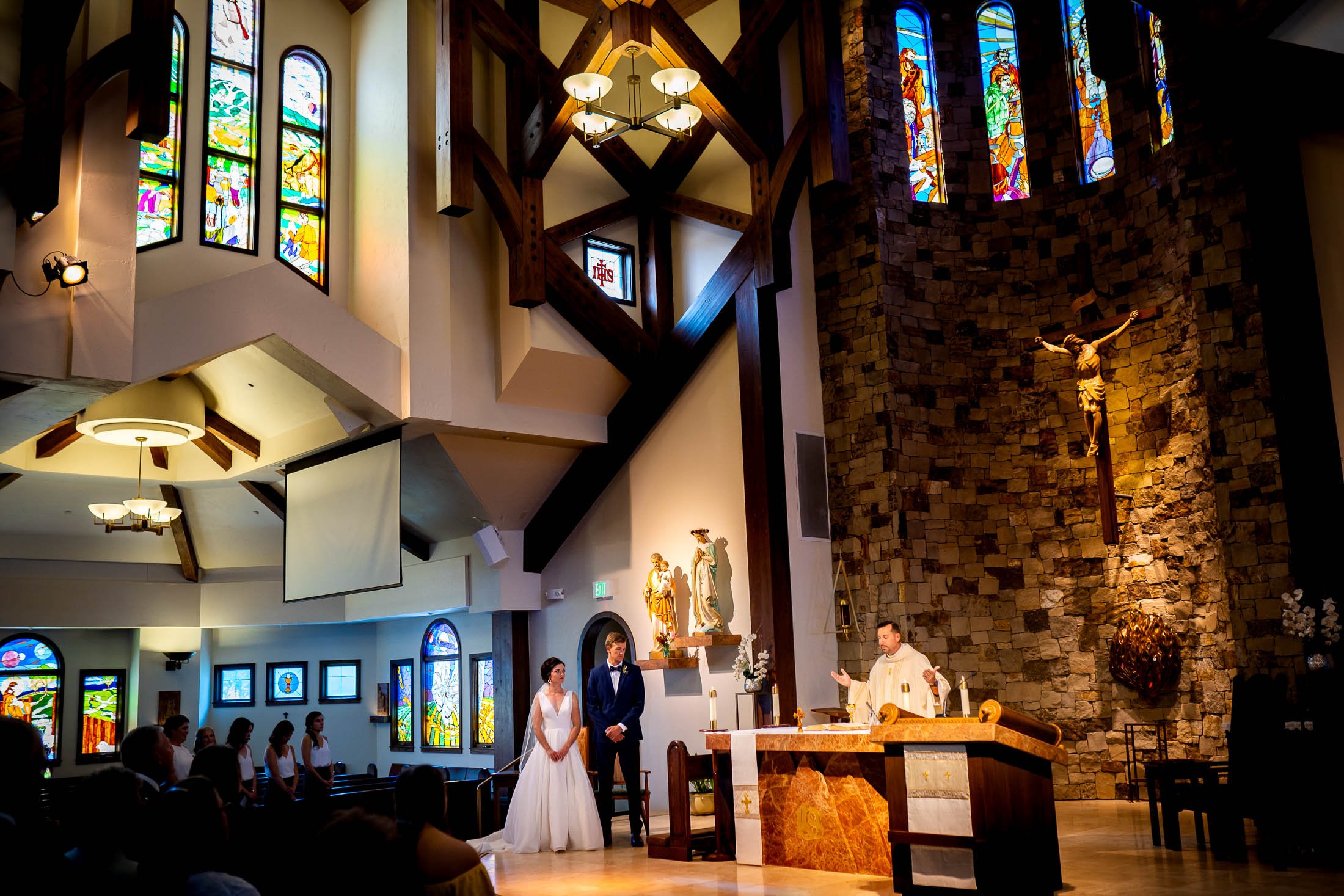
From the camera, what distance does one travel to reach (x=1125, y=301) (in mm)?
10180

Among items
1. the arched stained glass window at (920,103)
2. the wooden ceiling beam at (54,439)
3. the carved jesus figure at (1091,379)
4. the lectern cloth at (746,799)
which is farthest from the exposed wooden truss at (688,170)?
the wooden ceiling beam at (54,439)

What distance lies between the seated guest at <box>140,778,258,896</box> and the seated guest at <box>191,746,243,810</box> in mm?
1624

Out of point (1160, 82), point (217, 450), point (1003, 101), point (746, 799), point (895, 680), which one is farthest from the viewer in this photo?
point (217, 450)

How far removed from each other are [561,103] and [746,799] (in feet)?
20.2

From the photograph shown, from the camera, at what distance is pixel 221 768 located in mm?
3969

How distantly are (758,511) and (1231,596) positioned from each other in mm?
3807

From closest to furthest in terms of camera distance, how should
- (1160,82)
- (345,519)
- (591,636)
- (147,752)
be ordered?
(147,752) → (1160,82) → (345,519) → (591,636)

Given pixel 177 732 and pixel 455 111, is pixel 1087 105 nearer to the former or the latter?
pixel 455 111

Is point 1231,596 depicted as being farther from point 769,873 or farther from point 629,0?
point 629,0

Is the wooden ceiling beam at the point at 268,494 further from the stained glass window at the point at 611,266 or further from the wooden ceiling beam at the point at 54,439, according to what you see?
the stained glass window at the point at 611,266

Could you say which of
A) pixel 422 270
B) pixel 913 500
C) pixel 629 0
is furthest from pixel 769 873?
pixel 629 0

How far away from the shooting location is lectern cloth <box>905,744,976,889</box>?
17.6 ft

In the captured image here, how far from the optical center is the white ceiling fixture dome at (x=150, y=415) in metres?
10.6

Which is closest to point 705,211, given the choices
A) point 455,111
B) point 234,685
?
point 455,111
